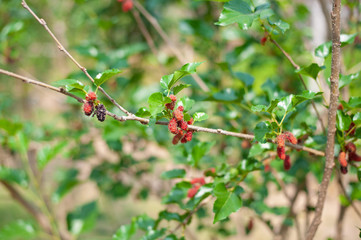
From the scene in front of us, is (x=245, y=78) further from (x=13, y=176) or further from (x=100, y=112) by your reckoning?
(x=13, y=176)

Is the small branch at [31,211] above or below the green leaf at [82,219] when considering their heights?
above

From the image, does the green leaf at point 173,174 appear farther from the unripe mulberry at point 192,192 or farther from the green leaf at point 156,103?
the green leaf at point 156,103

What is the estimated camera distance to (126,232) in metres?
0.66

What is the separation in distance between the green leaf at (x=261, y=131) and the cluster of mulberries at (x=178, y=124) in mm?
89

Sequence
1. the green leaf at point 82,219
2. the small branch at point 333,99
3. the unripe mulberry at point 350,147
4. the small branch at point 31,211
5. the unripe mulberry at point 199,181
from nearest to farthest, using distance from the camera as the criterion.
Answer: the small branch at point 333,99 → the unripe mulberry at point 350,147 → the unripe mulberry at point 199,181 → the green leaf at point 82,219 → the small branch at point 31,211

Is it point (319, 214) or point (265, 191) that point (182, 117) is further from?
point (265, 191)

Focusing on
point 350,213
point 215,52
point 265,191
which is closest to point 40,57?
point 215,52

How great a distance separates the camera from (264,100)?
2.31 feet

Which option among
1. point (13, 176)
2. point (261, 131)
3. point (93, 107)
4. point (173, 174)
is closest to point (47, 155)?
point (13, 176)

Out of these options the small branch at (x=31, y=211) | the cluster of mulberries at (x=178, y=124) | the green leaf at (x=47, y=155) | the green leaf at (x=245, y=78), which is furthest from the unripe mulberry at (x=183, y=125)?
the small branch at (x=31, y=211)

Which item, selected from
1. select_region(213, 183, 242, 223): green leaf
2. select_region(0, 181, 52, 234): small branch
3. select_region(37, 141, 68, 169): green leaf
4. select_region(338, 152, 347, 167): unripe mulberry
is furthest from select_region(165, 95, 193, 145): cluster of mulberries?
select_region(0, 181, 52, 234): small branch

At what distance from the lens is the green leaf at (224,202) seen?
497 millimetres

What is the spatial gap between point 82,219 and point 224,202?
23.1 inches

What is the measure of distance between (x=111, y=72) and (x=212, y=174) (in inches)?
11.4
